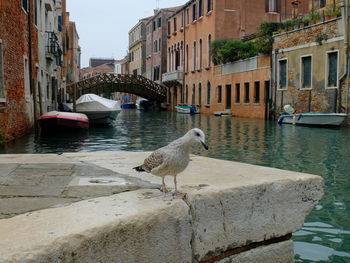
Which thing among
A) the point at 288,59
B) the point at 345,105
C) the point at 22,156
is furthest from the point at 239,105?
the point at 22,156

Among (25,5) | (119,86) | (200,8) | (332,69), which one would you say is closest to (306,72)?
(332,69)

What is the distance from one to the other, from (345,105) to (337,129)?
1536 millimetres

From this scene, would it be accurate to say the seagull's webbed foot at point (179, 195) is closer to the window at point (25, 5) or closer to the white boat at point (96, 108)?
the window at point (25, 5)

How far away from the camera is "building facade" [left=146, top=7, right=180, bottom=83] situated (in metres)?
41.7

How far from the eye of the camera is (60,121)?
13.8 meters

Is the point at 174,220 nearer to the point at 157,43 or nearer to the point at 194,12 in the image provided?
the point at 194,12

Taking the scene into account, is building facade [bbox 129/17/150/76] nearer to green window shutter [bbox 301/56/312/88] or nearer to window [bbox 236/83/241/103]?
window [bbox 236/83/241/103]

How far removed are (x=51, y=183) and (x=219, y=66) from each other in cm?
2543

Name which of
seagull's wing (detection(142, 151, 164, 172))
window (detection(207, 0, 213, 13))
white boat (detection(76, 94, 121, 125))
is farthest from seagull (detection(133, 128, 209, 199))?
window (detection(207, 0, 213, 13))

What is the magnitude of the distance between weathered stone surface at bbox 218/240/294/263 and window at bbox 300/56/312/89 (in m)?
16.0

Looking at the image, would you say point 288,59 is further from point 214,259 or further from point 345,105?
point 214,259

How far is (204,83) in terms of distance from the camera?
30375 millimetres

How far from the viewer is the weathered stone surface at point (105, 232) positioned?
1785mm

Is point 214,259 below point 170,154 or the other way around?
below
